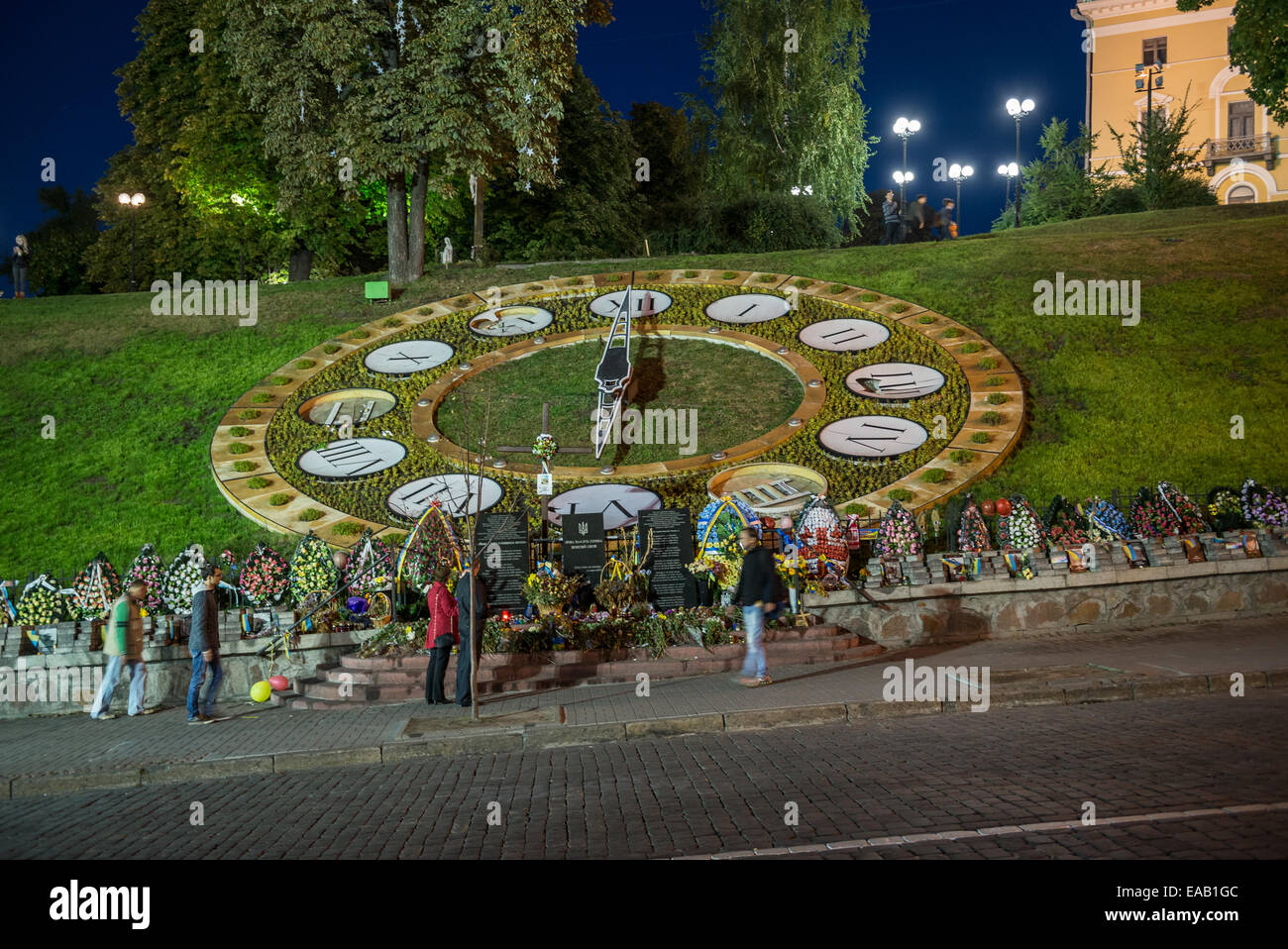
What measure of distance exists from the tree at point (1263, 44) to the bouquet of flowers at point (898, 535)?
18.4 m

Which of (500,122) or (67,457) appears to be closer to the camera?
(67,457)

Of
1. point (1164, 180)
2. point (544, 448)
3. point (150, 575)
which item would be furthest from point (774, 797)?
point (1164, 180)

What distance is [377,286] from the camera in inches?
907

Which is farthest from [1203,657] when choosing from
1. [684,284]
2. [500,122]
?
[500,122]

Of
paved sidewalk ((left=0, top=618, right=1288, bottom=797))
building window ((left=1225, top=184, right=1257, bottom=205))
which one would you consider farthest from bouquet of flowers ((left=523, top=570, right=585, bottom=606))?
building window ((left=1225, top=184, right=1257, bottom=205))

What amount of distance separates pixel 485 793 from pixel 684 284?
16496 mm

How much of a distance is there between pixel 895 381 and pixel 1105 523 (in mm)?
5086

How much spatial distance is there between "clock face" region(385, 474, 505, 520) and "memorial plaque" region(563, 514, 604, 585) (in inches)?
91.6

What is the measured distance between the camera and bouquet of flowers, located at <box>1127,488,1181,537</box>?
13.4m

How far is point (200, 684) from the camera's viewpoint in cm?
1124

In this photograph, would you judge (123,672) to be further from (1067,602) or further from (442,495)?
(1067,602)

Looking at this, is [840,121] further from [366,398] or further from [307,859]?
[307,859]

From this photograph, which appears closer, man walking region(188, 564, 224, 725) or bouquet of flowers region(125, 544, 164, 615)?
man walking region(188, 564, 224, 725)

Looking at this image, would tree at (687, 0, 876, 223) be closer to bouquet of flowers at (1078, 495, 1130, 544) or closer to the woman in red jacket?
bouquet of flowers at (1078, 495, 1130, 544)
